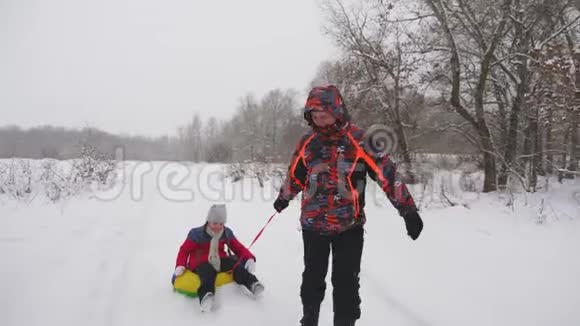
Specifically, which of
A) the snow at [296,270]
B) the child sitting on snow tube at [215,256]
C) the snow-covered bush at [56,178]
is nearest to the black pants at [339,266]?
the snow at [296,270]

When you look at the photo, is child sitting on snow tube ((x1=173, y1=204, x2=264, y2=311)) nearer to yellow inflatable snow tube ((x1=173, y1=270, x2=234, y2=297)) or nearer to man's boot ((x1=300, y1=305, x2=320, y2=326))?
yellow inflatable snow tube ((x1=173, y1=270, x2=234, y2=297))

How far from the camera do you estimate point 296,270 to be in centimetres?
449

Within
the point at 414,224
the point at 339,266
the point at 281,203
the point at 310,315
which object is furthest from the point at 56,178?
the point at 414,224

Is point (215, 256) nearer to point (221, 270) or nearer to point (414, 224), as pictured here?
point (221, 270)

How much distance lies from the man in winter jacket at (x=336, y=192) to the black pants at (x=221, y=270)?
1.10 metres

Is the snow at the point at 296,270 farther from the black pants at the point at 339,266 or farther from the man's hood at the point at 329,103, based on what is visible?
the man's hood at the point at 329,103

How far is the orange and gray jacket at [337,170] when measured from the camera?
2.39 m

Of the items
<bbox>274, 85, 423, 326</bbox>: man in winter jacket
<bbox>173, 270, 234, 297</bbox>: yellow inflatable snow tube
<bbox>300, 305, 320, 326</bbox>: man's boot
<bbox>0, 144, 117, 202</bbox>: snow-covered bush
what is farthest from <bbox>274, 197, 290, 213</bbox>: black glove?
<bbox>0, 144, 117, 202</bbox>: snow-covered bush

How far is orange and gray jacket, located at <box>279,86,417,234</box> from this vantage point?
2395 mm

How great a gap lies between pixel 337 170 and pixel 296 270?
2457 mm

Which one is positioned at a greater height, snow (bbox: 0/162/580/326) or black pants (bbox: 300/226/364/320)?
black pants (bbox: 300/226/364/320)

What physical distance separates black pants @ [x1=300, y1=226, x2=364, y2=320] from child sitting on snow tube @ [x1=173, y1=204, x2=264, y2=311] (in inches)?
40.8

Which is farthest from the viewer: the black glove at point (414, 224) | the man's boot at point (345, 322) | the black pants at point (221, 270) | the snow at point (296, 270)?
the black pants at point (221, 270)

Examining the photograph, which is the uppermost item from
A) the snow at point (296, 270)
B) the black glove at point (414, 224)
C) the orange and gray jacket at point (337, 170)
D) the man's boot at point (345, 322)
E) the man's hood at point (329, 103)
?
the man's hood at point (329, 103)
